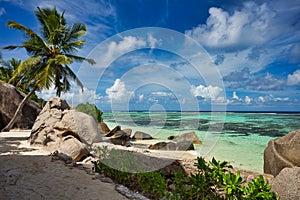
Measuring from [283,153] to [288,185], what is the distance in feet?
8.80

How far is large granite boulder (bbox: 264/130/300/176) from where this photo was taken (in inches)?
227

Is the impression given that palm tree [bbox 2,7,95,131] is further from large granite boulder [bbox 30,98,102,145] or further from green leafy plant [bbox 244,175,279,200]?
green leafy plant [bbox 244,175,279,200]

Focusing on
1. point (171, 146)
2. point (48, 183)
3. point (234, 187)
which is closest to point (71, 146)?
point (48, 183)

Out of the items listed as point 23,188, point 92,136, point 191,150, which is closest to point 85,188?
point 23,188

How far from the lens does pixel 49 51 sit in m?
14.3

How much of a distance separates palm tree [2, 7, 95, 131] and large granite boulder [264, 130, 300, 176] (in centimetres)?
1136

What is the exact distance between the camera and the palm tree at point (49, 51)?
13354 mm

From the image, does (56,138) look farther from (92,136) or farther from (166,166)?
(166,166)

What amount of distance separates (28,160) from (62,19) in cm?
1198

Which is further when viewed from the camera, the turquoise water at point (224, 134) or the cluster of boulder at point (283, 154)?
the turquoise water at point (224, 134)

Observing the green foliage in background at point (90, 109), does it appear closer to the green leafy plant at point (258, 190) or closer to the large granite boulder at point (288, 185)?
the large granite boulder at point (288, 185)

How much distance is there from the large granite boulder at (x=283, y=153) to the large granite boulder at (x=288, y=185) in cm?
229

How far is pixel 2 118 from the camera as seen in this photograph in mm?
16641

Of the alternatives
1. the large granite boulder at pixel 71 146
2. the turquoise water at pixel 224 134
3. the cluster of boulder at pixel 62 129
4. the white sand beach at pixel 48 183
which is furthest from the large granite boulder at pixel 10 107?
the white sand beach at pixel 48 183
